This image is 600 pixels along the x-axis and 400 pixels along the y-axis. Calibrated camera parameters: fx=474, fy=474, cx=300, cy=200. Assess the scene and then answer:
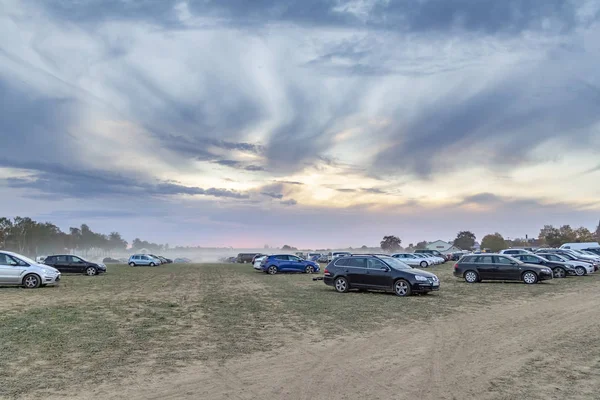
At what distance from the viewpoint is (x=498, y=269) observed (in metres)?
25.7

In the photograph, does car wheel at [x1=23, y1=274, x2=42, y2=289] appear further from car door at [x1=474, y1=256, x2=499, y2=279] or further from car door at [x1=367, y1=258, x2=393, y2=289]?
car door at [x1=474, y1=256, x2=499, y2=279]

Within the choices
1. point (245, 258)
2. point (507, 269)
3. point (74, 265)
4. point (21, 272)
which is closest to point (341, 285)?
point (507, 269)

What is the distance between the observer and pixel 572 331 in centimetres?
1073

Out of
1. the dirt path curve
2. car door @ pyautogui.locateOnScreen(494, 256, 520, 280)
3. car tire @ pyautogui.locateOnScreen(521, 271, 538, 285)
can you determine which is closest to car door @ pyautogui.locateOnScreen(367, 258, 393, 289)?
the dirt path curve

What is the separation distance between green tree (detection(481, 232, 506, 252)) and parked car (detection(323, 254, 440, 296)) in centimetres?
12886

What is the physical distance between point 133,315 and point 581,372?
10.7 m

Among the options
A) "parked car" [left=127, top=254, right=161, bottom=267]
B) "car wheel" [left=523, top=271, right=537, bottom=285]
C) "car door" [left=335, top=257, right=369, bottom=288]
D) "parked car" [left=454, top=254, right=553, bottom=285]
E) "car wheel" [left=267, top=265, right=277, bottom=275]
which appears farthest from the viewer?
"parked car" [left=127, top=254, right=161, bottom=267]

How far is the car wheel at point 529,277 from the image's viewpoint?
81.6 ft

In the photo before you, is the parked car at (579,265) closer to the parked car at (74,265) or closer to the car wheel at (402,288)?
the car wheel at (402,288)

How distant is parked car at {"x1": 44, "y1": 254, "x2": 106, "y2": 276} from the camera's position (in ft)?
118

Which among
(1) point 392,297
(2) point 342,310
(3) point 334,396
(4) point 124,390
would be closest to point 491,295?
(1) point 392,297

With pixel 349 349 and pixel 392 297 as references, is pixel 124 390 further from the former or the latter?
pixel 392 297

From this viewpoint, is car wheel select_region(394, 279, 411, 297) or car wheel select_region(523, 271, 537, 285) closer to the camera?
car wheel select_region(394, 279, 411, 297)

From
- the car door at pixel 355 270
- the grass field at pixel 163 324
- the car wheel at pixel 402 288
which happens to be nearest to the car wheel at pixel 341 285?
the car door at pixel 355 270
